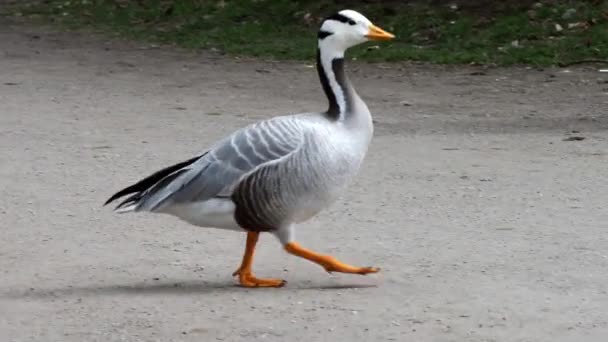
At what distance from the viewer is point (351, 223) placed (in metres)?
7.04

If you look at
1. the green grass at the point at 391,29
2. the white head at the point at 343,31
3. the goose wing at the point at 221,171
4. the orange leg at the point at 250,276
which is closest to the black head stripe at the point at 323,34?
the white head at the point at 343,31

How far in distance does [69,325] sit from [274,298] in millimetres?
868

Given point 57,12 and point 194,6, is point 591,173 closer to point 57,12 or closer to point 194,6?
point 194,6

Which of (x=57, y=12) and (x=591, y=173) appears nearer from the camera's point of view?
(x=591, y=173)

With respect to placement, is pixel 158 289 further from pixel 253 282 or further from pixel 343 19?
pixel 343 19

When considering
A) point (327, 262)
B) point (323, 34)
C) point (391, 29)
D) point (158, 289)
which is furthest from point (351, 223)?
point (391, 29)

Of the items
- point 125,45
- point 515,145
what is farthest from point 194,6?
point 515,145

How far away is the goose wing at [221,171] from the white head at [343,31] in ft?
1.31

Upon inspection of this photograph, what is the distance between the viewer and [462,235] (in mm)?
6730

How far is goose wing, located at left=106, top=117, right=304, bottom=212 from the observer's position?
18.7ft

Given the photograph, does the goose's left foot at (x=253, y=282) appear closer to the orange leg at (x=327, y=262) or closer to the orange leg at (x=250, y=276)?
the orange leg at (x=250, y=276)

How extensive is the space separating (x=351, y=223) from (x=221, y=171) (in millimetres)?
1449

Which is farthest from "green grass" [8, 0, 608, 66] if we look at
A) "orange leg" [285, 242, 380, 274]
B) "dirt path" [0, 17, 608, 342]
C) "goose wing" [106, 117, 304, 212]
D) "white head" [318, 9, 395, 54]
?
"goose wing" [106, 117, 304, 212]

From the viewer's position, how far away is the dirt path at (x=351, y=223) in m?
5.37
